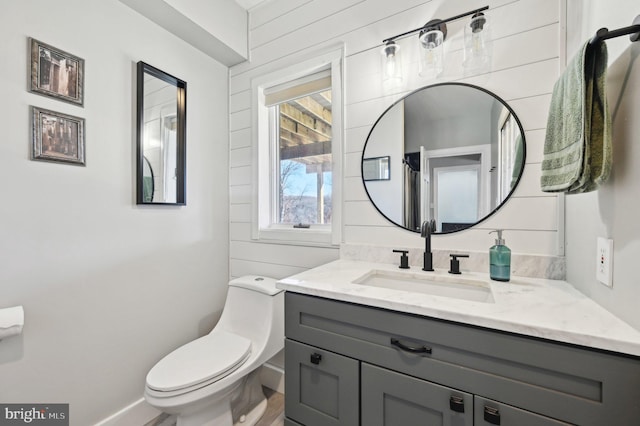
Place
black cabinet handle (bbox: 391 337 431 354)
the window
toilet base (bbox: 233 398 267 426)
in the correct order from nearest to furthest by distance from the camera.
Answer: black cabinet handle (bbox: 391 337 431 354) < toilet base (bbox: 233 398 267 426) < the window

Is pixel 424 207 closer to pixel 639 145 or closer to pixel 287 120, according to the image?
pixel 639 145

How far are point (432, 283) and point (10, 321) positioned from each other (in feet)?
5.61

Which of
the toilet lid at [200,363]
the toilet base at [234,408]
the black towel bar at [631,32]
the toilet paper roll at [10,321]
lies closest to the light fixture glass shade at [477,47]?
the black towel bar at [631,32]

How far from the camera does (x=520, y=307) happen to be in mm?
793

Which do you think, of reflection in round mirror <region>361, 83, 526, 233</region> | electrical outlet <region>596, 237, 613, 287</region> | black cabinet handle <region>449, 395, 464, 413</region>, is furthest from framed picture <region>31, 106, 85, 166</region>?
electrical outlet <region>596, 237, 613, 287</region>

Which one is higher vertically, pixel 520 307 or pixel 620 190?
pixel 620 190

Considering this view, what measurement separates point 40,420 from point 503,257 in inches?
83.8

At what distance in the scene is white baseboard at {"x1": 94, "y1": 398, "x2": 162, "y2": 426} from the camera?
1373 mm

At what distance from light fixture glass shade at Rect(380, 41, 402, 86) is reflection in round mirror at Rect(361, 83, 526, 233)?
13 cm

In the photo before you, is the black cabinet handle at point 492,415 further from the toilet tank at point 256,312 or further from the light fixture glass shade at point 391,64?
the light fixture glass shade at point 391,64

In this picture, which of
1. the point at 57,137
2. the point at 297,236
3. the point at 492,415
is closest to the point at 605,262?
the point at 492,415

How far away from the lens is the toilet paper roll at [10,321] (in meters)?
0.99

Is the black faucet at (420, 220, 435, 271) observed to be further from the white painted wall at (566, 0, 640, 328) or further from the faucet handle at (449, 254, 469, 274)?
the white painted wall at (566, 0, 640, 328)

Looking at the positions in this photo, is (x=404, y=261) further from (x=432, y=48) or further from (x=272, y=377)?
(x=272, y=377)
